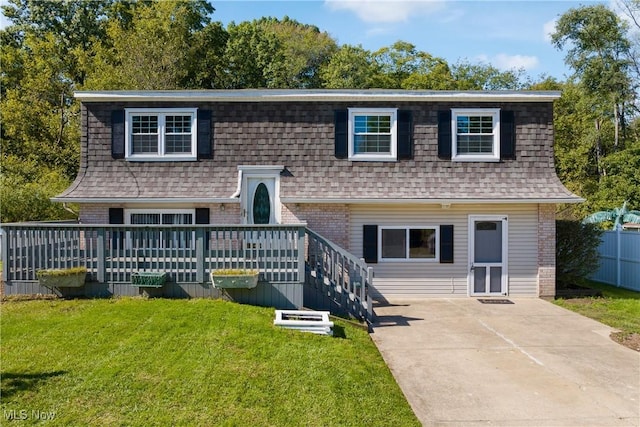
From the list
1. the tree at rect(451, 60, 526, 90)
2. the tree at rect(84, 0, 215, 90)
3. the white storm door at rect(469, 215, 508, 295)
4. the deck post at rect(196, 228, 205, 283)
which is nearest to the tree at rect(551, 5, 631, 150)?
the tree at rect(451, 60, 526, 90)

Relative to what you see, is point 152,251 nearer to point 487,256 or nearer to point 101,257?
point 101,257

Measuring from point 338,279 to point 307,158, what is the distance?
4140mm

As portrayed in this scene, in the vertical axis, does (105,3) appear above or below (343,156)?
above

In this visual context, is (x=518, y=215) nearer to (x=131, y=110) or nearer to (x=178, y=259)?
(x=178, y=259)

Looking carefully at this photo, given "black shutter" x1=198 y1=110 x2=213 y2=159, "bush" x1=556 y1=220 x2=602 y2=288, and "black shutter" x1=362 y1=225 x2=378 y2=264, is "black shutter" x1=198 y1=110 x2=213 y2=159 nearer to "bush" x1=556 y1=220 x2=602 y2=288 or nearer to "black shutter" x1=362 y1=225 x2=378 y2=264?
"black shutter" x1=362 y1=225 x2=378 y2=264

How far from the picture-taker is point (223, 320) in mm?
7801

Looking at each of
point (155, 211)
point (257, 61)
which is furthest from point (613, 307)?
point (257, 61)

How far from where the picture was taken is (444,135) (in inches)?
491

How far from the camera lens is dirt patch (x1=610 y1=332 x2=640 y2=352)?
8.07m

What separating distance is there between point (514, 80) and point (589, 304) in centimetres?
3108

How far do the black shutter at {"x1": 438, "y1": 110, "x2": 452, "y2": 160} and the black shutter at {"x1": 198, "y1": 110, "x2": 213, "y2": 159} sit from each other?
6197 millimetres

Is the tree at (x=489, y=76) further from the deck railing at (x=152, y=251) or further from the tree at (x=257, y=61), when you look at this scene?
the deck railing at (x=152, y=251)

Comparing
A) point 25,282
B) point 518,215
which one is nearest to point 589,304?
point 518,215

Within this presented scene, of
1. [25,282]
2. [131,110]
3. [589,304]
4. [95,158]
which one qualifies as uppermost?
[131,110]
